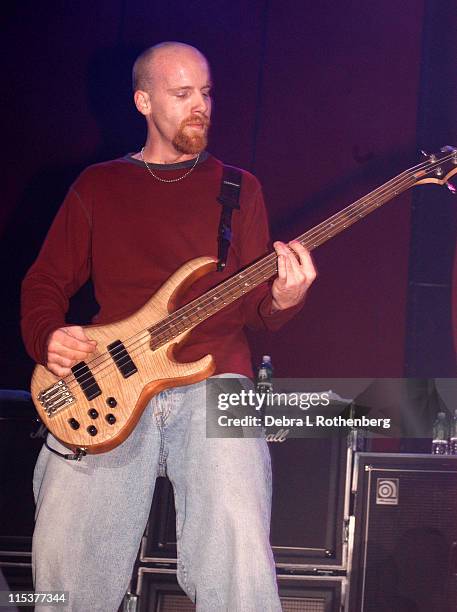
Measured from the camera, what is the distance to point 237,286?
2605mm

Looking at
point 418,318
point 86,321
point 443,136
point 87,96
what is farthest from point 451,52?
point 86,321

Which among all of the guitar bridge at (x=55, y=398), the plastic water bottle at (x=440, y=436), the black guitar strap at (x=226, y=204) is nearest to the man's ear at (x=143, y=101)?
the black guitar strap at (x=226, y=204)

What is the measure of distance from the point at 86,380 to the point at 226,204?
2.49 ft

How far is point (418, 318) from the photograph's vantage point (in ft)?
15.0

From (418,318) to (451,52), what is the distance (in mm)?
1501

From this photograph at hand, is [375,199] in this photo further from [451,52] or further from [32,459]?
[451,52]

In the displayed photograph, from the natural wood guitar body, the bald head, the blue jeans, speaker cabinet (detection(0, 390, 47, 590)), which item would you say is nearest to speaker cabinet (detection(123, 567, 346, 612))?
speaker cabinet (detection(0, 390, 47, 590))

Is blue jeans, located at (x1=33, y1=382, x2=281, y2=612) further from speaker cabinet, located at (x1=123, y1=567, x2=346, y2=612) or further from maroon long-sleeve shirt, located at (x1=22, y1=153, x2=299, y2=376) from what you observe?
speaker cabinet, located at (x1=123, y1=567, x2=346, y2=612)

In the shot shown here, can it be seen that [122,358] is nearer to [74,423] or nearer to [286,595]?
[74,423]

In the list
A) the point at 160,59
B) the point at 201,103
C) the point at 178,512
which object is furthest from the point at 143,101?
the point at 178,512

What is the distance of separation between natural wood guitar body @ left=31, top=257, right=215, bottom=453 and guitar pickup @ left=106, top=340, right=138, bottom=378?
1 cm

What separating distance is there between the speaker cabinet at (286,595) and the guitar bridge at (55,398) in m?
0.94

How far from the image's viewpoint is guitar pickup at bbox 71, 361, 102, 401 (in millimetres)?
2447

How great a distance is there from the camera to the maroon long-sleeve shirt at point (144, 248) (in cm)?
261
